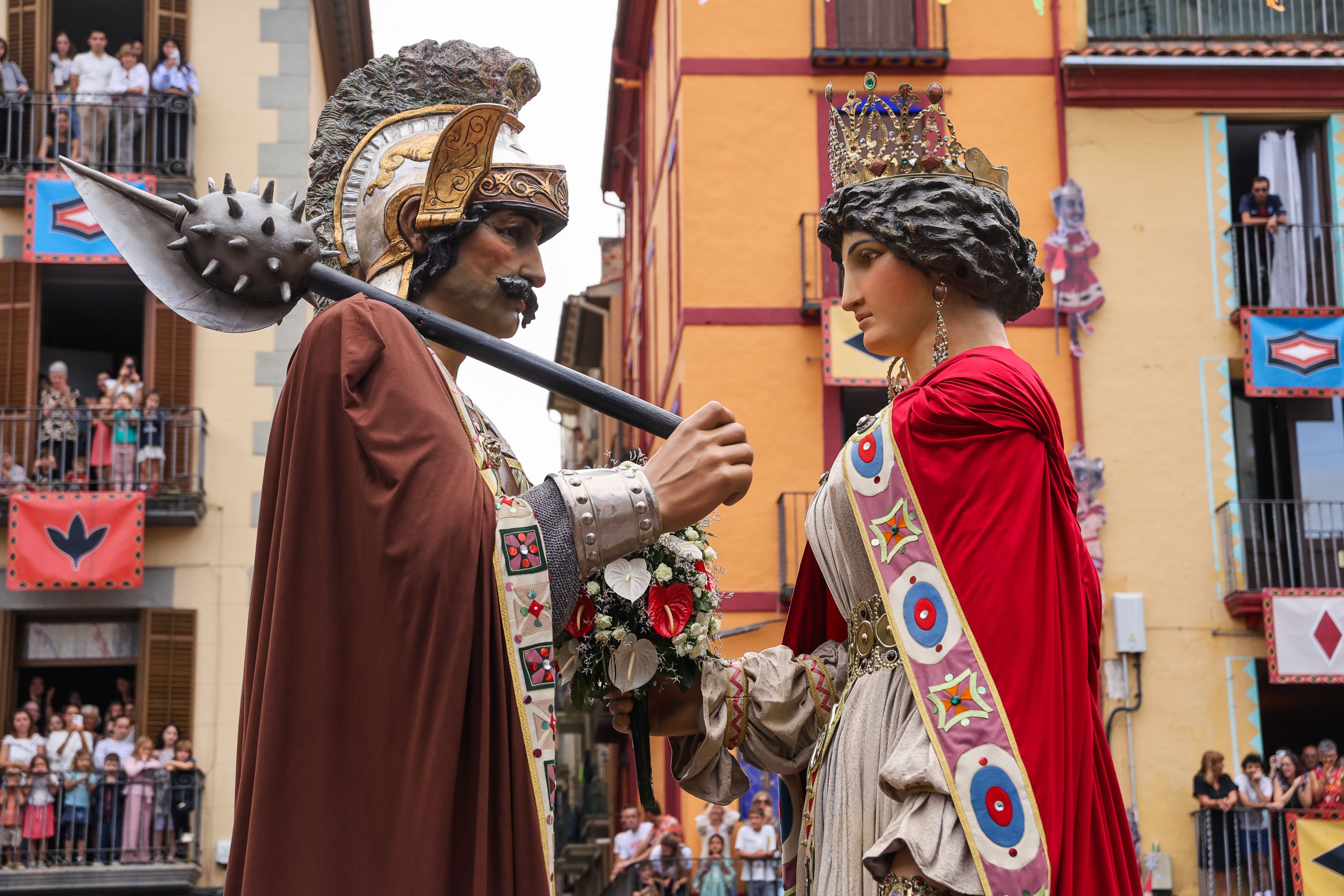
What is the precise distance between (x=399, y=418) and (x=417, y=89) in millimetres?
1401

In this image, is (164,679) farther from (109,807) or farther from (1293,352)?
(1293,352)

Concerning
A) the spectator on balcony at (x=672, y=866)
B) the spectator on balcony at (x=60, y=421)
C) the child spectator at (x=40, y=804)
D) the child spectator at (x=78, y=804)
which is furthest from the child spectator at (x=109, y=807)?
the spectator on balcony at (x=672, y=866)

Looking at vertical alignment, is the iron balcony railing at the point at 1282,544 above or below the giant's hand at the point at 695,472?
above

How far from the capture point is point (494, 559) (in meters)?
3.77

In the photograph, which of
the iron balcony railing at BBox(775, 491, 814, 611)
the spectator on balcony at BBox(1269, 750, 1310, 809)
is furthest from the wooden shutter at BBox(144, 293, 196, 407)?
the spectator on balcony at BBox(1269, 750, 1310, 809)

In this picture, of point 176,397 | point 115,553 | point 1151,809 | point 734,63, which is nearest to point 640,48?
point 734,63

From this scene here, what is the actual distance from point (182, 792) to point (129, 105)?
25.3ft

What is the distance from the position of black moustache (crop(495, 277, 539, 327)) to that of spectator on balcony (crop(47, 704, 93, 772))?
14.5m

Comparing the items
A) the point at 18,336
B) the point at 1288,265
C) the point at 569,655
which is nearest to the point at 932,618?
the point at 569,655

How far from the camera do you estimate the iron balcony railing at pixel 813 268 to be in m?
19.6

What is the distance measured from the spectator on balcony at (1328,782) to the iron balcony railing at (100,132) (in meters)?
13.3

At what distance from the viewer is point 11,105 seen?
65.7 ft

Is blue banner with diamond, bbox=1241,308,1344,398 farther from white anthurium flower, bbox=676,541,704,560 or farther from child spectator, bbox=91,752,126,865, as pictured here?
white anthurium flower, bbox=676,541,704,560

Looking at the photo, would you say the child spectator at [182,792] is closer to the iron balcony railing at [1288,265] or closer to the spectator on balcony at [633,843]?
the spectator on balcony at [633,843]
